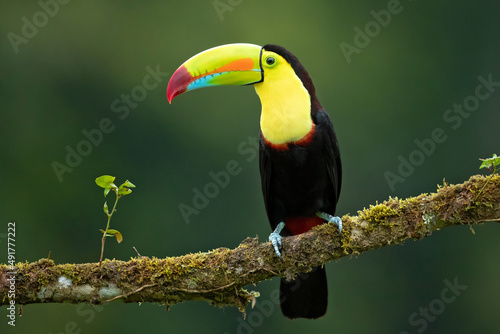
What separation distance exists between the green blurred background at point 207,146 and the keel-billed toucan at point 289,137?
623cm

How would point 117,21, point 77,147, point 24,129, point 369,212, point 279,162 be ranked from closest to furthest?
point 369,212
point 279,162
point 77,147
point 24,129
point 117,21

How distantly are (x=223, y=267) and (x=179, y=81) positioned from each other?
1.31 meters

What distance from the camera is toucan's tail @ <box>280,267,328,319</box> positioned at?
432 centimetres

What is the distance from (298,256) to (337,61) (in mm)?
8915

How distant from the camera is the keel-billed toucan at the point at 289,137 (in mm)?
4312

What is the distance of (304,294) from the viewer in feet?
14.3

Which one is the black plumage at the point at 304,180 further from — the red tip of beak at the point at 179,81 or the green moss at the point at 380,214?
the green moss at the point at 380,214

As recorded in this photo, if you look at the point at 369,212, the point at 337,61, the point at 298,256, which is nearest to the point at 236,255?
the point at 298,256

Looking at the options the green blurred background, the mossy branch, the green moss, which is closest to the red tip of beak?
the mossy branch

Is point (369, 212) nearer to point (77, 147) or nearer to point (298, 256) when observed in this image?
point (298, 256)

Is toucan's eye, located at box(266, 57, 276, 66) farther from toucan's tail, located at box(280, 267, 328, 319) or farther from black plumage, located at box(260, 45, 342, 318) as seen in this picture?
toucan's tail, located at box(280, 267, 328, 319)

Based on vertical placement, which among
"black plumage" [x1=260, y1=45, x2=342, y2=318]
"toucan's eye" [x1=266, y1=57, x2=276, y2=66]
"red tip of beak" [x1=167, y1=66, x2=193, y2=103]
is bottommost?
"black plumage" [x1=260, y1=45, x2=342, y2=318]

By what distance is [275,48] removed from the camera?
4.44 metres

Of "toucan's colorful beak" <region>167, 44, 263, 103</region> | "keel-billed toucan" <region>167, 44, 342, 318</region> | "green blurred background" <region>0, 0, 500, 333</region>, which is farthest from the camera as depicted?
"green blurred background" <region>0, 0, 500, 333</region>
